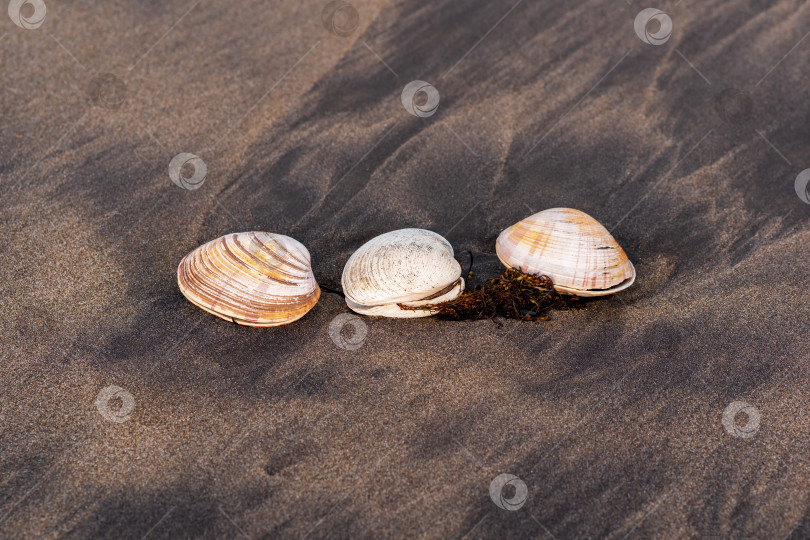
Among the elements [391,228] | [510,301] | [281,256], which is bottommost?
[510,301]

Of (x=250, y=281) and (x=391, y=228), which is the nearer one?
(x=250, y=281)

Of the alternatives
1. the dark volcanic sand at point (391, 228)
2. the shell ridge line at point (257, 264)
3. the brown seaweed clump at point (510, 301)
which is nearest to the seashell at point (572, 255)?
the brown seaweed clump at point (510, 301)

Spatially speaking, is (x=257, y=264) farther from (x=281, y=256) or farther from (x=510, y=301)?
(x=510, y=301)

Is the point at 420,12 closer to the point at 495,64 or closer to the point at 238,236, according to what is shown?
the point at 495,64

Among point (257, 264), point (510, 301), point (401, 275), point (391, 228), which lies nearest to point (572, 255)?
point (510, 301)

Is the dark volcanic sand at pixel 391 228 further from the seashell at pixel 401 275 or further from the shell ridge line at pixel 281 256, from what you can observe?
the shell ridge line at pixel 281 256

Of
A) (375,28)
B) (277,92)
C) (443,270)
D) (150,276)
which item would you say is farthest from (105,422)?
(375,28)
